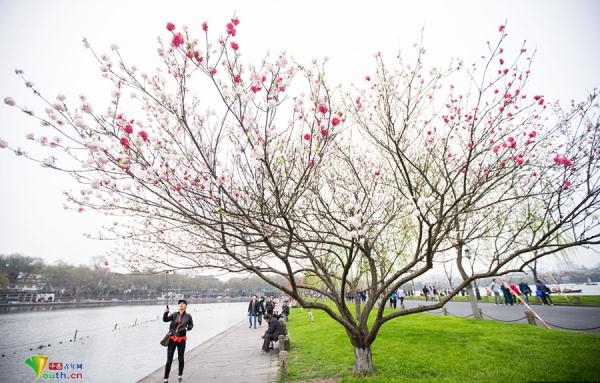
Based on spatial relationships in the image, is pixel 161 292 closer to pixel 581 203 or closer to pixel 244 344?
pixel 244 344

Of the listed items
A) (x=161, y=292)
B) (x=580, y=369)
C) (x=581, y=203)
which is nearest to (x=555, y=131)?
(x=581, y=203)

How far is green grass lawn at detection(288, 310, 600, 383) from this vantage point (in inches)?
232

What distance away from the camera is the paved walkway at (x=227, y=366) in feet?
24.7

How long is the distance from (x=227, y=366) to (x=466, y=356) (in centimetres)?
681

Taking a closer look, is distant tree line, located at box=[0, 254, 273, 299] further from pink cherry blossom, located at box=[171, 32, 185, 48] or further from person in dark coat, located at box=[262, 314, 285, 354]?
pink cherry blossom, located at box=[171, 32, 185, 48]

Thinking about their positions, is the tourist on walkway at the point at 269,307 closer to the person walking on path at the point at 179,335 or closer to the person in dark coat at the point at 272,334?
the person in dark coat at the point at 272,334

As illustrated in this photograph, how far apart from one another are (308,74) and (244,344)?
12.5m

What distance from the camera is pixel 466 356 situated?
7.28 m

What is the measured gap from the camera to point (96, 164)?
396 centimetres

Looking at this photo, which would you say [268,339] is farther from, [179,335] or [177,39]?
[177,39]

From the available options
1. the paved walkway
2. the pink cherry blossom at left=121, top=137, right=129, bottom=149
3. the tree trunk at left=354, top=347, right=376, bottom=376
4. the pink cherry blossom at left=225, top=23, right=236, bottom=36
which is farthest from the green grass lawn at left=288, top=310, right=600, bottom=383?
the pink cherry blossom at left=225, top=23, right=236, bottom=36

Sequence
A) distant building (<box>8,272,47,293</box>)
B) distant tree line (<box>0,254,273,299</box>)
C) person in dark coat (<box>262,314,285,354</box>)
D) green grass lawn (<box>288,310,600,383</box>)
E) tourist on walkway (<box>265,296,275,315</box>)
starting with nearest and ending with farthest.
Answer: green grass lawn (<box>288,310,600,383</box>), person in dark coat (<box>262,314,285,354</box>), tourist on walkway (<box>265,296,275,315</box>), distant building (<box>8,272,47,293</box>), distant tree line (<box>0,254,273,299</box>)

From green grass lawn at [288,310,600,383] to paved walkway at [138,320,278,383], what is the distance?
0.80 m

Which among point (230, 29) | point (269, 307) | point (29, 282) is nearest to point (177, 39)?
point (230, 29)
